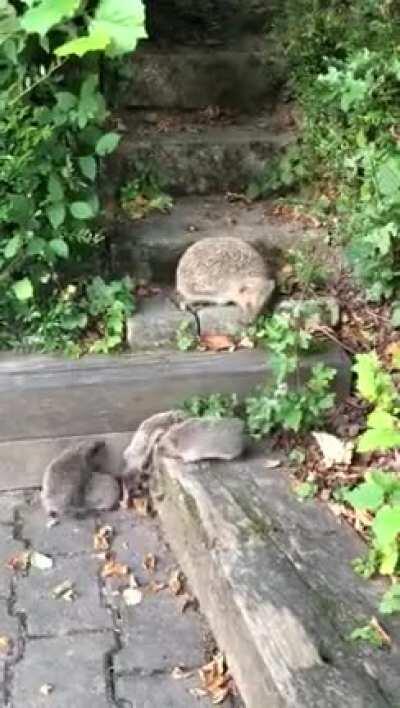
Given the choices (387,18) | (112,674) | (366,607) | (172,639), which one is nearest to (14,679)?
(112,674)

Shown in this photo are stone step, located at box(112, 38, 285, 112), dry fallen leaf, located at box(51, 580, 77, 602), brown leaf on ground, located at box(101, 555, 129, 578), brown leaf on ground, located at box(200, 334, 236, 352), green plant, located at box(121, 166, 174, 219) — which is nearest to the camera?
dry fallen leaf, located at box(51, 580, 77, 602)

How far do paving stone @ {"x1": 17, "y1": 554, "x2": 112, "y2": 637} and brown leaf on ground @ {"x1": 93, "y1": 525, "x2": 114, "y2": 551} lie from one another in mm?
62

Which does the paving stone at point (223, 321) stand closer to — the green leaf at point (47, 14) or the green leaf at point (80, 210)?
the green leaf at point (80, 210)

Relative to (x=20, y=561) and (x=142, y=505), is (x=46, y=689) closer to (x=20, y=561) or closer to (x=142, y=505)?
(x=20, y=561)

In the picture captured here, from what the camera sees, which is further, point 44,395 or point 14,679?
point 44,395

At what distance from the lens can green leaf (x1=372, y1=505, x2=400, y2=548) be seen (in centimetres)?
263

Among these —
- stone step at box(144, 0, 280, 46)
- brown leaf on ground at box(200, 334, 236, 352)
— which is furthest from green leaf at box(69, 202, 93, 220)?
stone step at box(144, 0, 280, 46)

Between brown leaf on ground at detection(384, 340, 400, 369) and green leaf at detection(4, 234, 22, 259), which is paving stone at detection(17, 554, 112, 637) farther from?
brown leaf on ground at detection(384, 340, 400, 369)

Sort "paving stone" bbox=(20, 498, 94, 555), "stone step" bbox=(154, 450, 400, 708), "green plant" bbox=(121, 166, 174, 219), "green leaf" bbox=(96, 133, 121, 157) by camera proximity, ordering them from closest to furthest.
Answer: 1. "stone step" bbox=(154, 450, 400, 708)
2. "paving stone" bbox=(20, 498, 94, 555)
3. "green leaf" bbox=(96, 133, 121, 157)
4. "green plant" bbox=(121, 166, 174, 219)

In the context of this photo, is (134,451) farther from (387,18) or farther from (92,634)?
(387,18)

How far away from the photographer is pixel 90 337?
3.81 m

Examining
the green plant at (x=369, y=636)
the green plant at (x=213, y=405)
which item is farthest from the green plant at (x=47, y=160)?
the green plant at (x=369, y=636)

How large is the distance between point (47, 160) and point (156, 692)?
1724mm

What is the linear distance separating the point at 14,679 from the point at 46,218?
1522 mm
